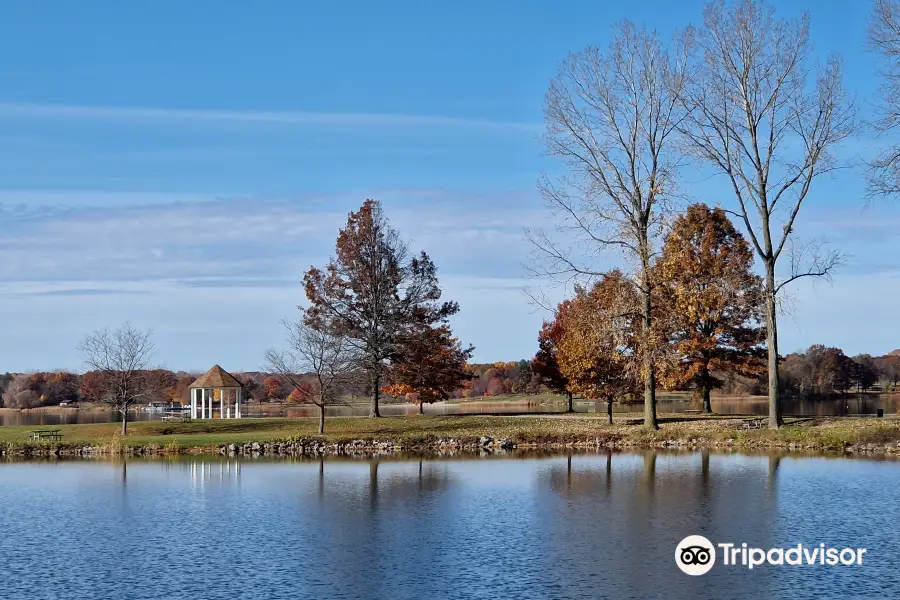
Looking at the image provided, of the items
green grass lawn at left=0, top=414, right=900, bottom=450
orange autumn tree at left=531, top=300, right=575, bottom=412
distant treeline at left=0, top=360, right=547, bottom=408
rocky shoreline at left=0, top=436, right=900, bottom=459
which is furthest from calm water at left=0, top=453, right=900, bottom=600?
distant treeline at left=0, top=360, right=547, bottom=408

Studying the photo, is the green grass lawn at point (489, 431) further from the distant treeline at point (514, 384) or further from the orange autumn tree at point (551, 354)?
the distant treeline at point (514, 384)

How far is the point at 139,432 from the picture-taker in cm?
5128

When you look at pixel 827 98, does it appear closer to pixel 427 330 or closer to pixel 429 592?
pixel 427 330

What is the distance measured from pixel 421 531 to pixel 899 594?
10890 mm

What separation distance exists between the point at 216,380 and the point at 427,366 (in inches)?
570

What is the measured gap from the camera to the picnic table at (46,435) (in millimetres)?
48406

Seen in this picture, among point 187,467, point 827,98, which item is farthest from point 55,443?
point 827,98

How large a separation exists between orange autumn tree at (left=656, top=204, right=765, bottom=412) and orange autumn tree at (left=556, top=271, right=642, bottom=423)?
3.71m

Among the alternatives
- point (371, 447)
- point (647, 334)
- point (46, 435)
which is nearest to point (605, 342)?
point (647, 334)

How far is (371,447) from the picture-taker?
45719 mm

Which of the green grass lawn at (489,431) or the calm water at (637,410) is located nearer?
the green grass lawn at (489,431)

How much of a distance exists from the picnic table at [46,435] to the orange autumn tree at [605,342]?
88.1ft

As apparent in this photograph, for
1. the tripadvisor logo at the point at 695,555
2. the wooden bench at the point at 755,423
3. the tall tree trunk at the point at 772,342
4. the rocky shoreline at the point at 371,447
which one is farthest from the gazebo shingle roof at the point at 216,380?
the tripadvisor logo at the point at 695,555

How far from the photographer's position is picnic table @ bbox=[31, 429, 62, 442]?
48406mm
